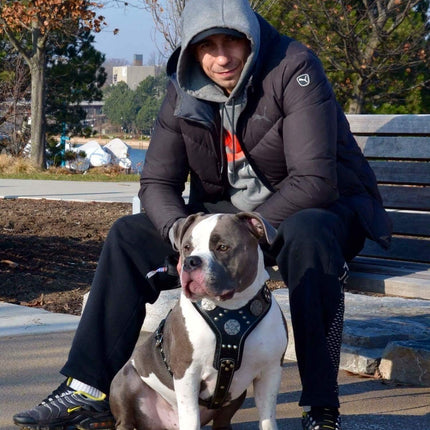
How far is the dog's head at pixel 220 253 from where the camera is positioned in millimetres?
2754

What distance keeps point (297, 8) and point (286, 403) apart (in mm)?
14518

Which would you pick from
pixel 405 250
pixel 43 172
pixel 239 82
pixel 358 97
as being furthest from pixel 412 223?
pixel 43 172

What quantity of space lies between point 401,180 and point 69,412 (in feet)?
7.66

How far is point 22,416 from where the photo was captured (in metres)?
3.21

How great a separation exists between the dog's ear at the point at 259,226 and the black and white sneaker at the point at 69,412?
965 mm

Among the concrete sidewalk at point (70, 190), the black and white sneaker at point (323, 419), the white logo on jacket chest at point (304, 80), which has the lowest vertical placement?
the concrete sidewalk at point (70, 190)

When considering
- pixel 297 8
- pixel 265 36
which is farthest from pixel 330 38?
Answer: pixel 265 36

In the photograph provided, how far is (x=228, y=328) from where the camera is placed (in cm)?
284

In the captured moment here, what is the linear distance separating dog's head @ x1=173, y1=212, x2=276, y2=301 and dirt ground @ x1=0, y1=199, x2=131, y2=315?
246 centimetres

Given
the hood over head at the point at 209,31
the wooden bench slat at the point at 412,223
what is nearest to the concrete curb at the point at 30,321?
the hood over head at the point at 209,31

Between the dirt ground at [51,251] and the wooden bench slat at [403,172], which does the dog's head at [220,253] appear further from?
the dirt ground at [51,251]

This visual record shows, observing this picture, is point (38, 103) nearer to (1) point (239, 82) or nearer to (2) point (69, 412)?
(1) point (239, 82)

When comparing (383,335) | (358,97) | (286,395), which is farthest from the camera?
(358,97)

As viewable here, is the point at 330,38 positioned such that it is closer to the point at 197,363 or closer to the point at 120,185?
the point at 120,185
